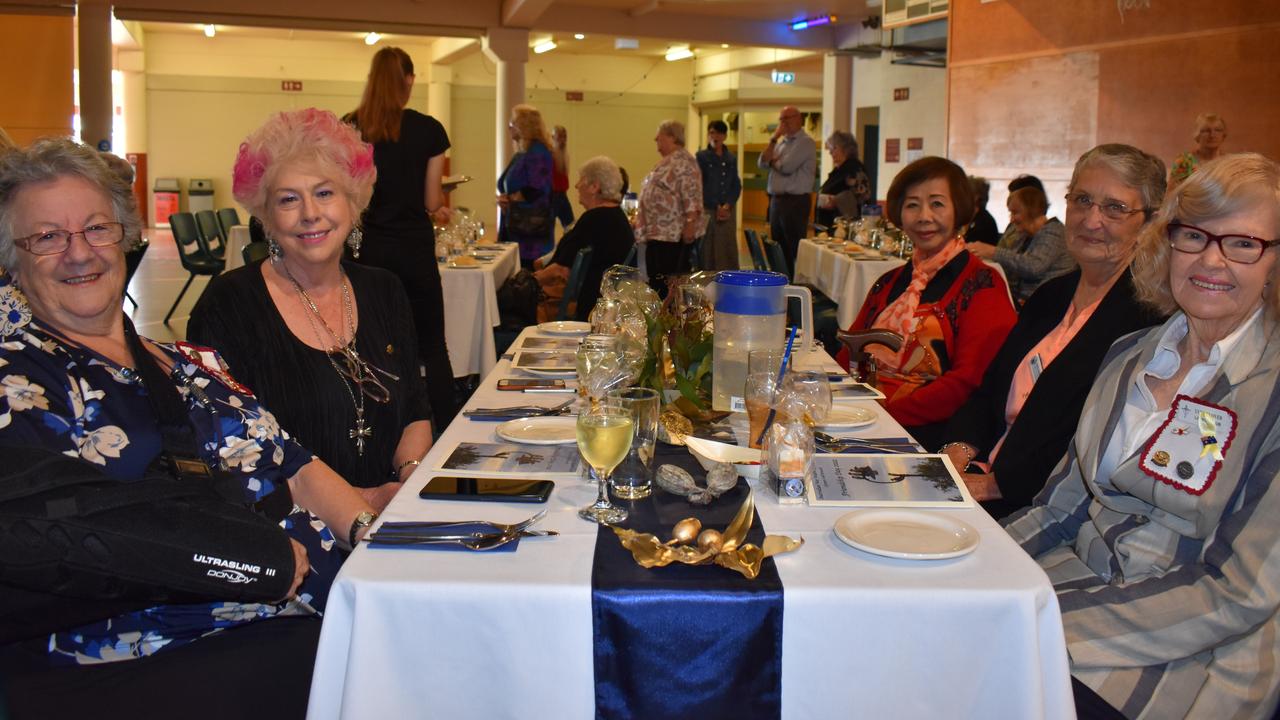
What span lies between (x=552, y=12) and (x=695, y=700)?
14.3 m

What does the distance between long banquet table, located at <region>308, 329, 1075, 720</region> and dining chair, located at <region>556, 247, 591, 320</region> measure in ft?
14.3

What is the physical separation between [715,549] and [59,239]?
3.87 feet

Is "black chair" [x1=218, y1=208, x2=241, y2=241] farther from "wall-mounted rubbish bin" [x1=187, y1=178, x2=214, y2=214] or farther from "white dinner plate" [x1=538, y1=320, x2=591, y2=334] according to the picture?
"wall-mounted rubbish bin" [x1=187, y1=178, x2=214, y2=214]

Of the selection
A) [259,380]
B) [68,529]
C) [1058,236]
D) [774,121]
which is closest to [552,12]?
[774,121]

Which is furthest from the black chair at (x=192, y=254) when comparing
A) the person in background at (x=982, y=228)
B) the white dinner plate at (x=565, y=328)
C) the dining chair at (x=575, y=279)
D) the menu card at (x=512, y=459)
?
the menu card at (x=512, y=459)

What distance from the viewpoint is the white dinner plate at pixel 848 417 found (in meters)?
2.13

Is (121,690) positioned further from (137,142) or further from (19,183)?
(137,142)

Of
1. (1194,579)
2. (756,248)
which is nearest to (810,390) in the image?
(1194,579)

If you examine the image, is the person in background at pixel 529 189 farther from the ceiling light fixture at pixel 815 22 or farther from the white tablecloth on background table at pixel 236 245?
the ceiling light fixture at pixel 815 22

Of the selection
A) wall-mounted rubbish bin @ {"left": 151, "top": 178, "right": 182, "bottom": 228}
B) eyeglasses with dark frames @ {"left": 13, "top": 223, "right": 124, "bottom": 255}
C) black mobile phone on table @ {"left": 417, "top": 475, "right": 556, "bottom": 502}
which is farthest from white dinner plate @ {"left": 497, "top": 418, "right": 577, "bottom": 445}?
wall-mounted rubbish bin @ {"left": 151, "top": 178, "right": 182, "bottom": 228}

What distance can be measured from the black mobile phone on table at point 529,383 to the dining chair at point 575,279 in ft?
9.97

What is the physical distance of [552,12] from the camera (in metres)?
14.5

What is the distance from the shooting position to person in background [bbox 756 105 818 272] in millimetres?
10672

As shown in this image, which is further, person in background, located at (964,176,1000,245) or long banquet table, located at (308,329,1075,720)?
person in background, located at (964,176,1000,245)
